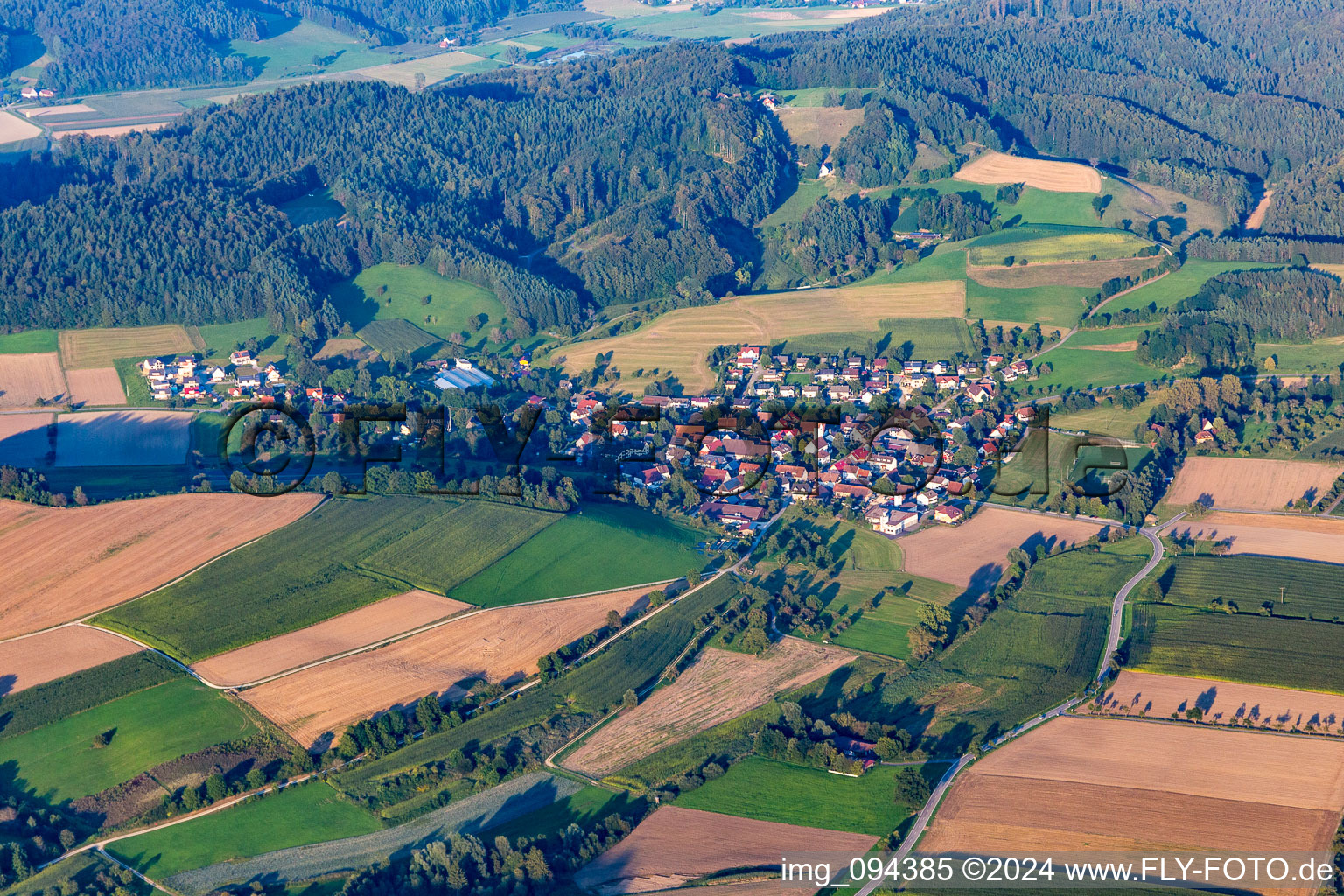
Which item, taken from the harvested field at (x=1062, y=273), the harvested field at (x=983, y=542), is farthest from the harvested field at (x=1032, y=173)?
the harvested field at (x=983, y=542)

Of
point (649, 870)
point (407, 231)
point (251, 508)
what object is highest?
point (407, 231)

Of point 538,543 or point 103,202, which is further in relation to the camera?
point 103,202

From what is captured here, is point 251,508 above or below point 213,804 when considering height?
above

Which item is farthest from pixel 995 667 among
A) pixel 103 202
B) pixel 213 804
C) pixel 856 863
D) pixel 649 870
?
pixel 103 202

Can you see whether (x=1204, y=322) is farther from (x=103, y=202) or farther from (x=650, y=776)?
(x=103, y=202)

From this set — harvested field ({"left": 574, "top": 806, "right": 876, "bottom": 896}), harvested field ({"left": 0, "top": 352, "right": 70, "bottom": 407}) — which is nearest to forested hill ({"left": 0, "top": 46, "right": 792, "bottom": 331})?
harvested field ({"left": 0, "top": 352, "right": 70, "bottom": 407})

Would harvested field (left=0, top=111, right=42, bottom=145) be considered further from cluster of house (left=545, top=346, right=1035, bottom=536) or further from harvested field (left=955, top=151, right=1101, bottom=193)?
harvested field (left=955, top=151, right=1101, bottom=193)

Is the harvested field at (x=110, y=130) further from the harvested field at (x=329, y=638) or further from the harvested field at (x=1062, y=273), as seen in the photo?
the harvested field at (x=329, y=638)
